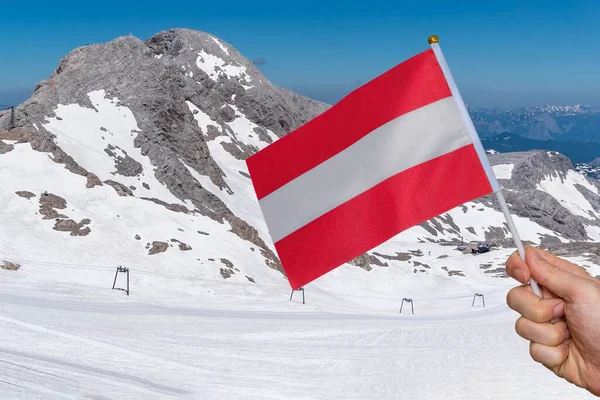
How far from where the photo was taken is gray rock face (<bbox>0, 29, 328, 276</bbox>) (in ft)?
178

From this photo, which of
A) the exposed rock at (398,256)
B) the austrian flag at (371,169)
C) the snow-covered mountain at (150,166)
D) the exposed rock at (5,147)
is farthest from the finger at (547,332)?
the exposed rock at (398,256)

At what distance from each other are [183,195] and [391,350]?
4236cm

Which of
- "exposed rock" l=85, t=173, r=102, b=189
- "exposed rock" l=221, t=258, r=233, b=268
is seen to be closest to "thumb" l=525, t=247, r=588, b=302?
"exposed rock" l=221, t=258, r=233, b=268

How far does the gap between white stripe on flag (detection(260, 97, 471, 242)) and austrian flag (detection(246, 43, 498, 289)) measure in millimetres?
13

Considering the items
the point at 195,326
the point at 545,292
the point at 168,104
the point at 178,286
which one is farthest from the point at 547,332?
the point at 168,104

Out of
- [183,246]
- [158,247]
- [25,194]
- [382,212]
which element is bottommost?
[382,212]

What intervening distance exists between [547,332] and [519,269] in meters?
0.58

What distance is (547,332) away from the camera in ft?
14.5

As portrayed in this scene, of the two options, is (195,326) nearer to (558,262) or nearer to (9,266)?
(9,266)

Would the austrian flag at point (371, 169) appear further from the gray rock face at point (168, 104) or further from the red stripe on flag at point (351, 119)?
the gray rock face at point (168, 104)

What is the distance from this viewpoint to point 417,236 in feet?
344

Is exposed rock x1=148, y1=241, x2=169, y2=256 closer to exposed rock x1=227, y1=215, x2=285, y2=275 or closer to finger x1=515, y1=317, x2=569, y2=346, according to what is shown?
exposed rock x1=227, y1=215, x2=285, y2=275

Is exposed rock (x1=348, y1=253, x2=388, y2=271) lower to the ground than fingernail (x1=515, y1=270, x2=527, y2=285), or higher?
higher

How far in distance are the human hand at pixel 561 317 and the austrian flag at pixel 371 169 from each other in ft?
6.73
